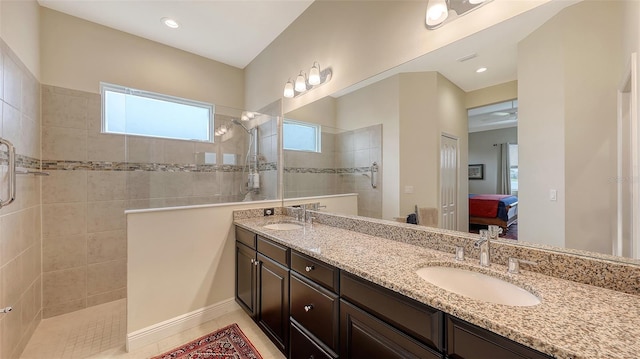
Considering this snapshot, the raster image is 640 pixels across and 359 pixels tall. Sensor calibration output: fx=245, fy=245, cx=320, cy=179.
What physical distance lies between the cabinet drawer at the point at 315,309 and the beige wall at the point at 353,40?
1598 mm

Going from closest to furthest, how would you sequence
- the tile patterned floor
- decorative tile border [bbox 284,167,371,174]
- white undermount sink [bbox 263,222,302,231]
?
the tile patterned floor → decorative tile border [bbox 284,167,371,174] → white undermount sink [bbox 263,222,302,231]

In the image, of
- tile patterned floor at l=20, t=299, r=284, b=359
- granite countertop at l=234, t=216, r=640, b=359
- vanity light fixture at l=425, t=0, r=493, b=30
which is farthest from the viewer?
→ tile patterned floor at l=20, t=299, r=284, b=359

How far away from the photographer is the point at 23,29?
1942 mm

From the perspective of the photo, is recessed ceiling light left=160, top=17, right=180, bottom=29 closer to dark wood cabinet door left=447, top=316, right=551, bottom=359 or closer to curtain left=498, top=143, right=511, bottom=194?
curtain left=498, top=143, right=511, bottom=194

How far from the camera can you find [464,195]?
1.37 metres

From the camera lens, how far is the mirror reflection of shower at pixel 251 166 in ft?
9.07

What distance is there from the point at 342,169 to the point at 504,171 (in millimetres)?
1173

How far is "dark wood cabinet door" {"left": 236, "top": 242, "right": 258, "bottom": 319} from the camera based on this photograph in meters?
2.02

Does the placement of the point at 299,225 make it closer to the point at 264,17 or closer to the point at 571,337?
the point at 571,337

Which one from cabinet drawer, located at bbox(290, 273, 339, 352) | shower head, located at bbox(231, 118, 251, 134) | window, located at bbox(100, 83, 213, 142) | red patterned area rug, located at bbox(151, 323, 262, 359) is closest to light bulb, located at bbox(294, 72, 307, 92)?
shower head, located at bbox(231, 118, 251, 134)

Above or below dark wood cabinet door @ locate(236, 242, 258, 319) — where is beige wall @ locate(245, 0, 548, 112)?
above

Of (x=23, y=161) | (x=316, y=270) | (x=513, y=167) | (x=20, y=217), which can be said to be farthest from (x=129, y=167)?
(x=513, y=167)

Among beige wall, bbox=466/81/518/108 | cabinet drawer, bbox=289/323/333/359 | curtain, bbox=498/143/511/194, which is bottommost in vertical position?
cabinet drawer, bbox=289/323/333/359

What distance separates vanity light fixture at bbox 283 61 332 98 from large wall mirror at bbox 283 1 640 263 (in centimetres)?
84
